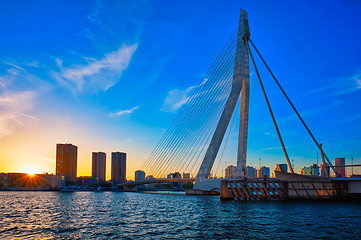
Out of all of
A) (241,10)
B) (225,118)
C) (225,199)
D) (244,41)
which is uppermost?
(241,10)

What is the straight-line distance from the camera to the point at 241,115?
5647 centimetres

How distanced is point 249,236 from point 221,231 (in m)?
2.28

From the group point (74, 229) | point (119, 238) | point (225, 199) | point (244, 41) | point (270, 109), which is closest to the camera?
point (119, 238)

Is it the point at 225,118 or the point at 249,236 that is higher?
the point at 225,118

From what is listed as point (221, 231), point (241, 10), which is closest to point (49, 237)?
point (221, 231)

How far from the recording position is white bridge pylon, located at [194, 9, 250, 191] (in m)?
54.2

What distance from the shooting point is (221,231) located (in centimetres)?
2014

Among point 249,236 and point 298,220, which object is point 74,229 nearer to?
point 249,236

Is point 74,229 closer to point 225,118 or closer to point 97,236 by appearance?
point 97,236

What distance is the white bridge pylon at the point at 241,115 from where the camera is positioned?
54.2m

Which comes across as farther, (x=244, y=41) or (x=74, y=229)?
(x=244, y=41)

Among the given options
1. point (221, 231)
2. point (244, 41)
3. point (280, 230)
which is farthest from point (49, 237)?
point (244, 41)

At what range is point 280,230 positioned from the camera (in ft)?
68.5

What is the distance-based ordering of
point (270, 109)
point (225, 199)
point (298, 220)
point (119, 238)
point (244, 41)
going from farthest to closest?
point (244, 41)
point (270, 109)
point (225, 199)
point (298, 220)
point (119, 238)
